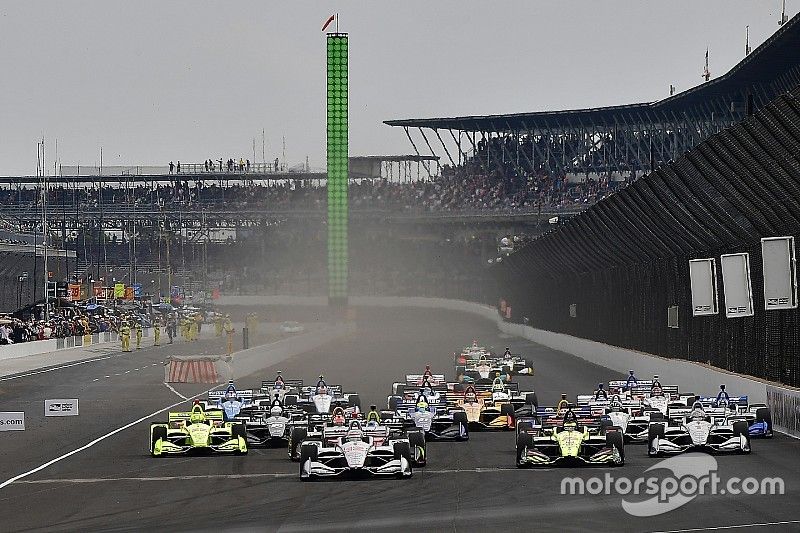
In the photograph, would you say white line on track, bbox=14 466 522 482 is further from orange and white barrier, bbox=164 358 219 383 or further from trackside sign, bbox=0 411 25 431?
orange and white barrier, bbox=164 358 219 383

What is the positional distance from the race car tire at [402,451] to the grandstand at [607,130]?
63.0 metres

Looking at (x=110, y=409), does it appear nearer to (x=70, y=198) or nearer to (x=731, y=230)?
(x=731, y=230)

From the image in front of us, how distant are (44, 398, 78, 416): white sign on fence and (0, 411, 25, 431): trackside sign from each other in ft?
11.4

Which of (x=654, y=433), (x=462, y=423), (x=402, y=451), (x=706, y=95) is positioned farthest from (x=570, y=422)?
(x=706, y=95)

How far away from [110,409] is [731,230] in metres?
15.7

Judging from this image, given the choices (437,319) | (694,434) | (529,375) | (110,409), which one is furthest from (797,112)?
(437,319)

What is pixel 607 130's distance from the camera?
368 ft

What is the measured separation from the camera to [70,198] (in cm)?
14250

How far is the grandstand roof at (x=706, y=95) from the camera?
7338 cm

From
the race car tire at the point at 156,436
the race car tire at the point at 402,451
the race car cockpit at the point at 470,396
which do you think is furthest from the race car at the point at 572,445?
the race car cockpit at the point at 470,396

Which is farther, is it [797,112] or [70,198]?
[70,198]

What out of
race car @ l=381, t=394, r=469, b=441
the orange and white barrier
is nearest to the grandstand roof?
the orange and white barrier

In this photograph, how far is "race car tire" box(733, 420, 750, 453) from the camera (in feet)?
74.9

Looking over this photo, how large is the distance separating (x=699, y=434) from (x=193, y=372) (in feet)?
91.7
